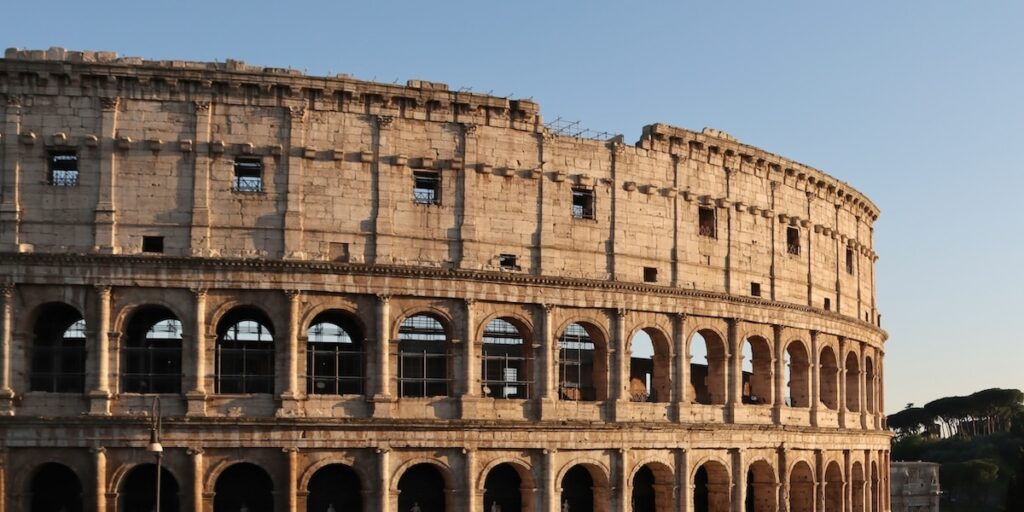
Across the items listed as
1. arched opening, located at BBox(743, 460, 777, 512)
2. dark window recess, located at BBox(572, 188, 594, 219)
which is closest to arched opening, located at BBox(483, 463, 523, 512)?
dark window recess, located at BBox(572, 188, 594, 219)

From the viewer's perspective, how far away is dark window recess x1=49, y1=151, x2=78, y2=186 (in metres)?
37.7

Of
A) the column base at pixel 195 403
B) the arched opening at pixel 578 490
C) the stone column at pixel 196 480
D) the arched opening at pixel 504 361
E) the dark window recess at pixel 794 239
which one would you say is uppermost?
the dark window recess at pixel 794 239

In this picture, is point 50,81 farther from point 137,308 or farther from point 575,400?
point 575,400

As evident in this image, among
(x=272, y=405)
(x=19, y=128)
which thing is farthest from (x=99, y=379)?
A: (x=19, y=128)

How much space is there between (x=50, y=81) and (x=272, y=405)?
37.1ft

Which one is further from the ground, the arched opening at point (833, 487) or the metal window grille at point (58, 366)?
the metal window grille at point (58, 366)

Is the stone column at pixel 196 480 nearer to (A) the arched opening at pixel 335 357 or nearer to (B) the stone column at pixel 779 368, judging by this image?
(A) the arched opening at pixel 335 357

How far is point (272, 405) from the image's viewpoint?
38031 mm

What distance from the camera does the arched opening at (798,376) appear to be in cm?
5078

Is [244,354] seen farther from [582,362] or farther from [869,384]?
[869,384]

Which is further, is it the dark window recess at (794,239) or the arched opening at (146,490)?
the dark window recess at (794,239)

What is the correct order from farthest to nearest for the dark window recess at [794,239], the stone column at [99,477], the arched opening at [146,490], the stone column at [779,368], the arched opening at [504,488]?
1. the dark window recess at [794,239]
2. the stone column at [779,368]
3. the arched opening at [504,488]
4. the arched opening at [146,490]
5. the stone column at [99,477]

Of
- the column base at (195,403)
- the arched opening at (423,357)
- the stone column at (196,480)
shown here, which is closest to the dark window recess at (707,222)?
the arched opening at (423,357)

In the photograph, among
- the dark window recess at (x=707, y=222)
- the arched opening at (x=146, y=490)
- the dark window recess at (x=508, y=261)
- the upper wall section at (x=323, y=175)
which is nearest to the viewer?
the upper wall section at (x=323, y=175)
